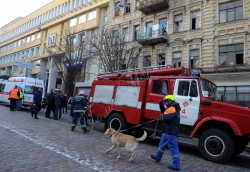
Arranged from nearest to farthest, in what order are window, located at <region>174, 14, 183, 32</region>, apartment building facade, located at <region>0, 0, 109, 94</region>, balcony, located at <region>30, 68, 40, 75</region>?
window, located at <region>174, 14, 183, 32</region> < apartment building facade, located at <region>0, 0, 109, 94</region> < balcony, located at <region>30, 68, 40, 75</region>

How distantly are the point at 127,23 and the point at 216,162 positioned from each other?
880 inches

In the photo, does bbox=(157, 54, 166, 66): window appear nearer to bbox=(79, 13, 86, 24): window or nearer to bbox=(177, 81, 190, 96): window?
bbox=(177, 81, 190, 96): window

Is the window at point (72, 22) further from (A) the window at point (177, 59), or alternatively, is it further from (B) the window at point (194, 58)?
(B) the window at point (194, 58)

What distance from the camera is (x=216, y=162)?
6168mm

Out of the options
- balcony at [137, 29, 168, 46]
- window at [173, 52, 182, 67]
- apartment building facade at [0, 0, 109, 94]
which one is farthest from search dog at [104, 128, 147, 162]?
apartment building facade at [0, 0, 109, 94]

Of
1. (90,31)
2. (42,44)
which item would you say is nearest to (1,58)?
(42,44)

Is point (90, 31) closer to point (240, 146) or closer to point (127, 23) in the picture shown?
point (127, 23)

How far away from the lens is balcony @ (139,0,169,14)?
22.3 metres

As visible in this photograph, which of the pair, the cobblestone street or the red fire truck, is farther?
the red fire truck

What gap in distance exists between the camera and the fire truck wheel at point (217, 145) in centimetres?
604

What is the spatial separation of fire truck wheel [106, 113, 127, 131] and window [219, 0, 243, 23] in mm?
14871

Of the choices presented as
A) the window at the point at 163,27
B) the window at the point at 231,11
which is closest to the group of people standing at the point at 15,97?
the window at the point at 163,27

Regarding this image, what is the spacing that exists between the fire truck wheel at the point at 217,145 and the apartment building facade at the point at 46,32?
1981 cm

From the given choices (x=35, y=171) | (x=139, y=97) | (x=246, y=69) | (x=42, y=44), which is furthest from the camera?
(x=42, y=44)
